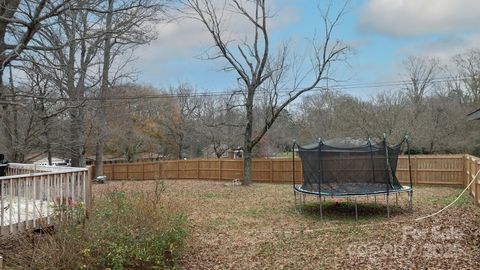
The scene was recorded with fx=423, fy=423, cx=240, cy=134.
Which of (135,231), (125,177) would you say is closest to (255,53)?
(125,177)

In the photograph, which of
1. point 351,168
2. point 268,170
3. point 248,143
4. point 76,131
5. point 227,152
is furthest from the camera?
point 227,152

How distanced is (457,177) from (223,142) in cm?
2207

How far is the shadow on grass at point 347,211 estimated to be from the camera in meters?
11.1

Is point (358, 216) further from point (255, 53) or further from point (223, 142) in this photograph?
point (223, 142)

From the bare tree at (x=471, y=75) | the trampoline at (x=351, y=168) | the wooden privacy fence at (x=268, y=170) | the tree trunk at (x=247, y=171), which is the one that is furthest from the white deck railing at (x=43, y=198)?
the bare tree at (x=471, y=75)

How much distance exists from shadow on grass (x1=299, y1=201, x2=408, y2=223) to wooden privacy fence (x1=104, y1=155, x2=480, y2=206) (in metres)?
4.20

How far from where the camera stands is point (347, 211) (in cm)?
1208

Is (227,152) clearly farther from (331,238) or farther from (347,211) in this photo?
(331,238)

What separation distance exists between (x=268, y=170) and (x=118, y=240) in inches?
651

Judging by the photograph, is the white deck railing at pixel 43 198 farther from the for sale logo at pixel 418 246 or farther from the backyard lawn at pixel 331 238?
the for sale logo at pixel 418 246

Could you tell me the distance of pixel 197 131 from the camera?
37500 millimetres

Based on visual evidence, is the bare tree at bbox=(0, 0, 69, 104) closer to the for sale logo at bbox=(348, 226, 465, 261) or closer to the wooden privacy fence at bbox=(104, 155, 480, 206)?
the for sale logo at bbox=(348, 226, 465, 261)

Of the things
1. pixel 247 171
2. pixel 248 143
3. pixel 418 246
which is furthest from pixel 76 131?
pixel 418 246

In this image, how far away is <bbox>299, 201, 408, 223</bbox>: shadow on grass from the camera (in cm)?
1106
